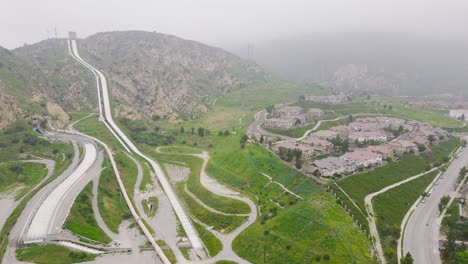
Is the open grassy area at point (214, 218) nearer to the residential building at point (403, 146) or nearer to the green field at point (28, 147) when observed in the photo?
the green field at point (28, 147)

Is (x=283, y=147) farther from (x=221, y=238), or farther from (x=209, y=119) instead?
(x=209, y=119)

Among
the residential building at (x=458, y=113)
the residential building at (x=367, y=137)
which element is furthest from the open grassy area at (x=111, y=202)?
the residential building at (x=458, y=113)

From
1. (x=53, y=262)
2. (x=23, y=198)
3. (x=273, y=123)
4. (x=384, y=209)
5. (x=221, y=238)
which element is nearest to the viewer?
(x=53, y=262)

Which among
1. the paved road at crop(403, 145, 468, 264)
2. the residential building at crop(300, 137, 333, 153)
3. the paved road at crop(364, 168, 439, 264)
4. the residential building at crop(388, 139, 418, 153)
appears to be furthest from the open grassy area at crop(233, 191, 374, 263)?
the residential building at crop(388, 139, 418, 153)

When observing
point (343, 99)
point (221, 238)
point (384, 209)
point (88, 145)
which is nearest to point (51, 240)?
point (221, 238)

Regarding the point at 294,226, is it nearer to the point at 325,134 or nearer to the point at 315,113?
the point at 325,134

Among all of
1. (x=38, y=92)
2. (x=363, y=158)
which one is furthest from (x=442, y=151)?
(x=38, y=92)

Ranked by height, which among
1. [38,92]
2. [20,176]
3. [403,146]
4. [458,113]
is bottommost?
[458,113]
